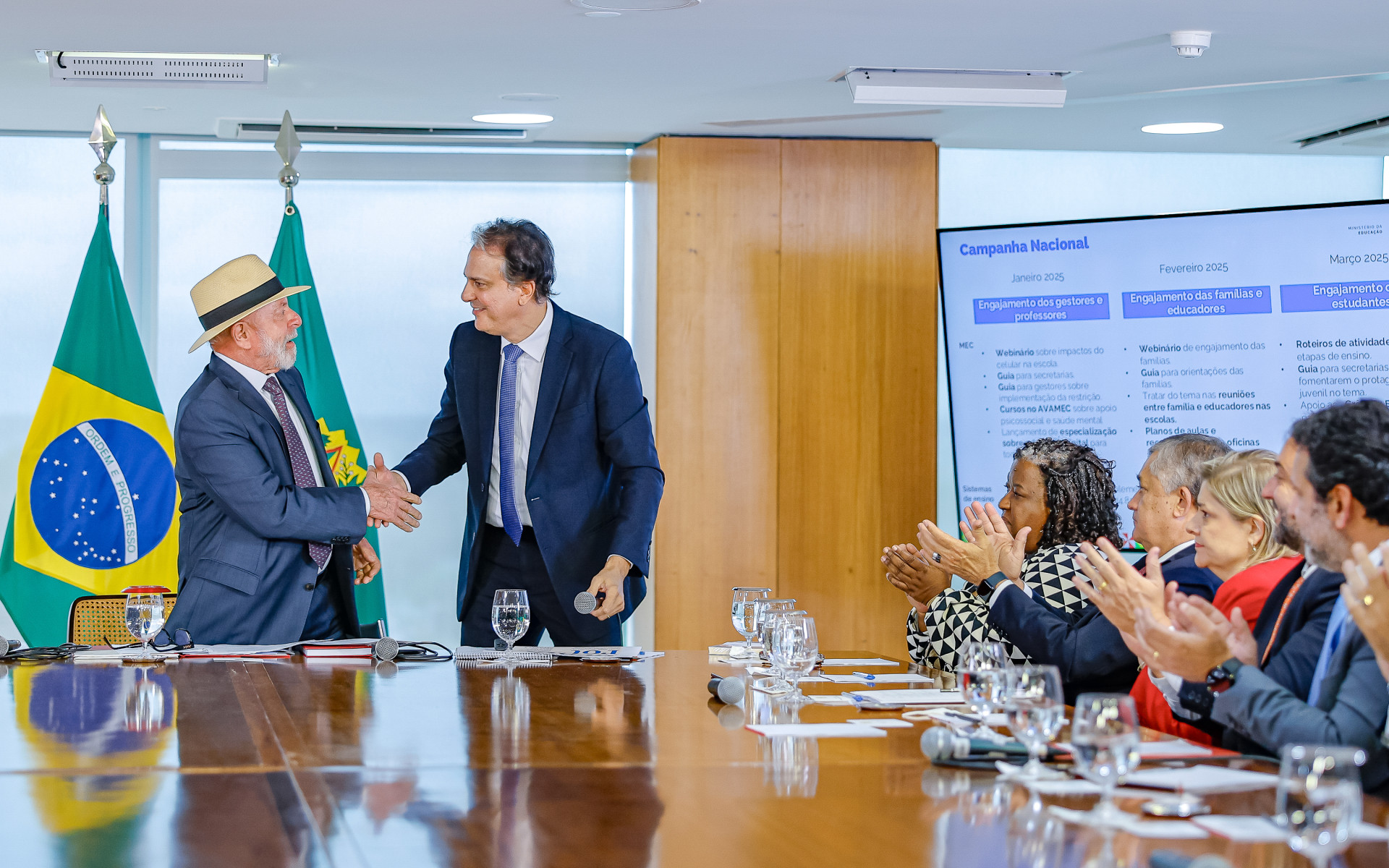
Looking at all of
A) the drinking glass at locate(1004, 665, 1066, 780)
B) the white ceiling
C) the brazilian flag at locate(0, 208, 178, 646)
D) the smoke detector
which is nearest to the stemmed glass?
the drinking glass at locate(1004, 665, 1066, 780)

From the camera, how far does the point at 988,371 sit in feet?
18.7

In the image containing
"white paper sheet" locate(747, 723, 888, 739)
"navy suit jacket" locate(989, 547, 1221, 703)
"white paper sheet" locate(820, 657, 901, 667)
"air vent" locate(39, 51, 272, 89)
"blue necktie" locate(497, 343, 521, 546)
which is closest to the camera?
"white paper sheet" locate(747, 723, 888, 739)

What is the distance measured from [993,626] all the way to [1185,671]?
1.07 metres

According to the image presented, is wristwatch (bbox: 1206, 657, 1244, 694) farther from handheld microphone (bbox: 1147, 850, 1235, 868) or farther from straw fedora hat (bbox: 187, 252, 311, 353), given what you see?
straw fedora hat (bbox: 187, 252, 311, 353)

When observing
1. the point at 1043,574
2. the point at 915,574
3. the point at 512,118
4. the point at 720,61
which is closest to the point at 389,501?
the point at 915,574

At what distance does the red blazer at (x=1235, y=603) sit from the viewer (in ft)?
8.58

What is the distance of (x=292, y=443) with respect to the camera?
12.1ft

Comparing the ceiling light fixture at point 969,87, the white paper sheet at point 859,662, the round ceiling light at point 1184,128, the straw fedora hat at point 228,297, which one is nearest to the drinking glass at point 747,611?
the white paper sheet at point 859,662

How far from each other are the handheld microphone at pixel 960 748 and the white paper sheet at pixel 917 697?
532 millimetres

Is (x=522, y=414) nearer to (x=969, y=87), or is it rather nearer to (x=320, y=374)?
(x=320, y=374)

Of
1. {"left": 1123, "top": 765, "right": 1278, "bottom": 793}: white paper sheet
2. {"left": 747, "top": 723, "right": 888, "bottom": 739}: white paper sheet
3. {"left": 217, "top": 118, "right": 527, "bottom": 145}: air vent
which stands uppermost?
{"left": 217, "top": 118, "right": 527, "bottom": 145}: air vent

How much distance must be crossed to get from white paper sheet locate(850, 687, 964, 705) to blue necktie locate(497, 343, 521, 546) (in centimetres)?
140

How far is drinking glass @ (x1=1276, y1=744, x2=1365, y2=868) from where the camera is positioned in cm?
135

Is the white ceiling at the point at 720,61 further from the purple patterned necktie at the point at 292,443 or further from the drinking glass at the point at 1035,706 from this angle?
the drinking glass at the point at 1035,706
